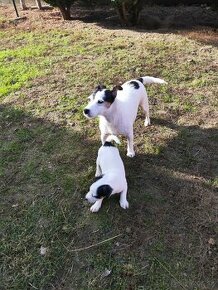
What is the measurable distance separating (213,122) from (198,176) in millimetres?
1184

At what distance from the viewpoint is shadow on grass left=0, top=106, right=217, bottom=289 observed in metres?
3.63

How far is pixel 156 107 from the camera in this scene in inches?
227

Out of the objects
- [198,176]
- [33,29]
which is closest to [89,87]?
[198,176]

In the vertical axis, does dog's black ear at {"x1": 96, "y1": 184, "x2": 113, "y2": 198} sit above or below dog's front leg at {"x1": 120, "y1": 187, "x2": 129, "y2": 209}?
above

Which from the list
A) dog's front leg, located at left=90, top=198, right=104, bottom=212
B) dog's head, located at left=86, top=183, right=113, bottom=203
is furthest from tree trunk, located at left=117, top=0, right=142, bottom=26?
dog's head, located at left=86, top=183, right=113, bottom=203

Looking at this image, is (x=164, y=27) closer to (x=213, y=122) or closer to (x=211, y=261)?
(x=213, y=122)

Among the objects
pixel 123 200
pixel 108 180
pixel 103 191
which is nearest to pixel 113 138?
pixel 123 200

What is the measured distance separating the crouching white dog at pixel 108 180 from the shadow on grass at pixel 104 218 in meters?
0.14

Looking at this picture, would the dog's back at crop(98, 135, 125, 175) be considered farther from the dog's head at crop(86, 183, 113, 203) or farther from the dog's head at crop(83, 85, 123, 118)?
the dog's head at crop(83, 85, 123, 118)

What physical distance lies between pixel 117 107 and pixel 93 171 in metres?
0.86

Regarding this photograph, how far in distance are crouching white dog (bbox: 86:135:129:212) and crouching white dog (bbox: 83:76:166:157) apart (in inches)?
9.4

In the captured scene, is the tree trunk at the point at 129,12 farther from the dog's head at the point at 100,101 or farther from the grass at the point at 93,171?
the dog's head at the point at 100,101

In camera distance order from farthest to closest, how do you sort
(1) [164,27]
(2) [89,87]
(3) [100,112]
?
(1) [164,27] → (2) [89,87] → (3) [100,112]

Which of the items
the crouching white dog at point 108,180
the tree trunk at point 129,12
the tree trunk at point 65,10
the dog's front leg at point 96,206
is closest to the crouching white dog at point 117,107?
the crouching white dog at point 108,180
